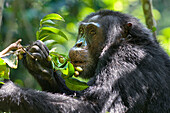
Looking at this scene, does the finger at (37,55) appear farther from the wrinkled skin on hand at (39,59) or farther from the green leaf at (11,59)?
the green leaf at (11,59)

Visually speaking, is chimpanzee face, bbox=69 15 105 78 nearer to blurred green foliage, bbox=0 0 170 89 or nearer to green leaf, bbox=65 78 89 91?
green leaf, bbox=65 78 89 91

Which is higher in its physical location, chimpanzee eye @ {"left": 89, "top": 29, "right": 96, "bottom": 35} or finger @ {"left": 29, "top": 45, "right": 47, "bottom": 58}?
chimpanzee eye @ {"left": 89, "top": 29, "right": 96, "bottom": 35}

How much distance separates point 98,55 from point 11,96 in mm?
1986

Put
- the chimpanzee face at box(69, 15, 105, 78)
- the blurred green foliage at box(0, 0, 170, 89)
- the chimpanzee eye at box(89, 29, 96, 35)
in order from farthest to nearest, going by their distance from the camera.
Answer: the blurred green foliage at box(0, 0, 170, 89), the chimpanzee eye at box(89, 29, 96, 35), the chimpanzee face at box(69, 15, 105, 78)

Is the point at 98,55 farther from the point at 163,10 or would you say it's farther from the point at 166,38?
the point at 163,10

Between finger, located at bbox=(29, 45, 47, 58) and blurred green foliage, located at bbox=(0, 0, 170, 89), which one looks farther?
blurred green foliage, located at bbox=(0, 0, 170, 89)

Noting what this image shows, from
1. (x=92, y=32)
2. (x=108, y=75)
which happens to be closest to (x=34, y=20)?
(x=92, y=32)

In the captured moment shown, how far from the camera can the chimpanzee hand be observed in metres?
3.72

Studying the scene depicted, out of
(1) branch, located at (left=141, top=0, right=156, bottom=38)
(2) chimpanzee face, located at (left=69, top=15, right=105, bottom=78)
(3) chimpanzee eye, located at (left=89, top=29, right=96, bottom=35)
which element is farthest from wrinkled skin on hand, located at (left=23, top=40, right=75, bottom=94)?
(1) branch, located at (left=141, top=0, right=156, bottom=38)

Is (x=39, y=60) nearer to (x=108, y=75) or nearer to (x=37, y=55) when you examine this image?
(x=37, y=55)

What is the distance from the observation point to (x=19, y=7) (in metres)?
6.89

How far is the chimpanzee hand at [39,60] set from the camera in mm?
3725

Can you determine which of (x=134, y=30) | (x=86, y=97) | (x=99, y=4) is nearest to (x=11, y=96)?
(x=86, y=97)

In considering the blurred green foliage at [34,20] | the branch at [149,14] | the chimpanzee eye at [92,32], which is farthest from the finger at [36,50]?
the branch at [149,14]
